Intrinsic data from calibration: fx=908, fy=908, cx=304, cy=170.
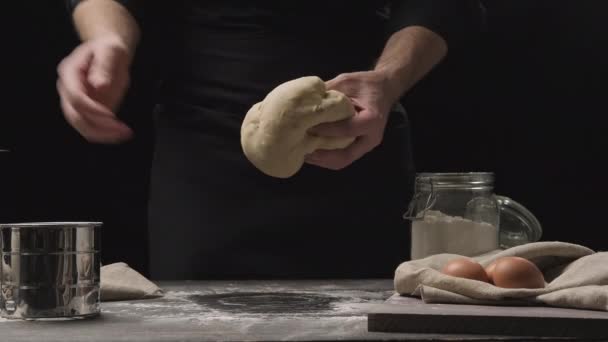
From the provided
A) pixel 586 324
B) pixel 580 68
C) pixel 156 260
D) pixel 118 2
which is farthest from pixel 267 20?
pixel 580 68

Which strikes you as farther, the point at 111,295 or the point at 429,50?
the point at 429,50

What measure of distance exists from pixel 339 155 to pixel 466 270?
0.48 m

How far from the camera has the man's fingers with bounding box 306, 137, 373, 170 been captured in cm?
176

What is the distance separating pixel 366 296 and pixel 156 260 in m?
0.90

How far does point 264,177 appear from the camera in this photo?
2207mm

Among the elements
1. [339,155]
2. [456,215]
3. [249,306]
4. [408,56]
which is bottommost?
[249,306]

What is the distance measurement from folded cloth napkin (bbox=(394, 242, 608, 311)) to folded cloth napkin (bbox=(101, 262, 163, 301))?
Result: 0.44 meters

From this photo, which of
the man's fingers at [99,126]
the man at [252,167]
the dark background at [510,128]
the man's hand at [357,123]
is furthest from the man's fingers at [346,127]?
the dark background at [510,128]

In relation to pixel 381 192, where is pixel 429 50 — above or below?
above

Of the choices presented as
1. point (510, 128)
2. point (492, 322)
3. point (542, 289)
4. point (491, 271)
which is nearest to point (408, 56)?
point (491, 271)

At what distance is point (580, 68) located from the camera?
11.2 feet

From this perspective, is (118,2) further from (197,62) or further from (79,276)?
(79,276)

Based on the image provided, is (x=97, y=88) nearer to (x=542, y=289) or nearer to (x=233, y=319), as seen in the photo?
(x=233, y=319)

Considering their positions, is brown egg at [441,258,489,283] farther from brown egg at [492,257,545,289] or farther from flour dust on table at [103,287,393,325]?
flour dust on table at [103,287,393,325]
